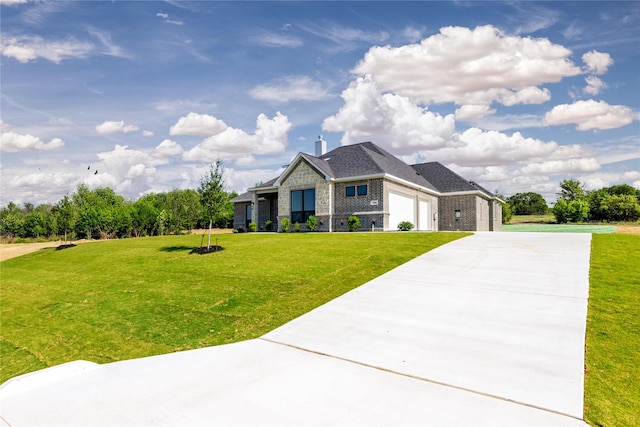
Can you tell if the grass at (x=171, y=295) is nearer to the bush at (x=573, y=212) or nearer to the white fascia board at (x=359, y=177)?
the white fascia board at (x=359, y=177)

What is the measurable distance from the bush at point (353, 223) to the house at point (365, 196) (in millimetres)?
399

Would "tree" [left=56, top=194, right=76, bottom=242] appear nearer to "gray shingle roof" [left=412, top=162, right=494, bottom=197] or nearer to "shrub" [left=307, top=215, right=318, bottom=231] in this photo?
"shrub" [left=307, top=215, right=318, bottom=231]

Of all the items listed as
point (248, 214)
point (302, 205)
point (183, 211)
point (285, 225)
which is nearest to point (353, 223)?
point (302, 205)

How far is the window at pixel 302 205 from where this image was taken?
25672 mm

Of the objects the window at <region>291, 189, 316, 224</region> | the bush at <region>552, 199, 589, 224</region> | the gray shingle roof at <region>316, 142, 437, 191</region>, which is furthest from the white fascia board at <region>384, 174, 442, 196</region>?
the bush at <region>552, 199, 589, 224</region>

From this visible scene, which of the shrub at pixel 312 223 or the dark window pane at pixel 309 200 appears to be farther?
the dark window pane at pixel 309 200

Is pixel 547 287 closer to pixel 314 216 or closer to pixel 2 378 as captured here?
pixel 2 378

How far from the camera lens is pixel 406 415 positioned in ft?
11.9

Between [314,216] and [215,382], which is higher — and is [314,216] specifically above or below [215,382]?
above

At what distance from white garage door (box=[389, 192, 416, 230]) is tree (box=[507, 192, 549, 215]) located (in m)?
48.0

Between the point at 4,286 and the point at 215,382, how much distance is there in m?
15.2

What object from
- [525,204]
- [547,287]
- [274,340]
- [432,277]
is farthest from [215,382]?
[525,204]

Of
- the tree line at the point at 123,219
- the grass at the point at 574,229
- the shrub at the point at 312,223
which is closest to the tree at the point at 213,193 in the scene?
the tree line at the point at 123,219

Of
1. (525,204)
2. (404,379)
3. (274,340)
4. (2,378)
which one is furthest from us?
(525,204)
